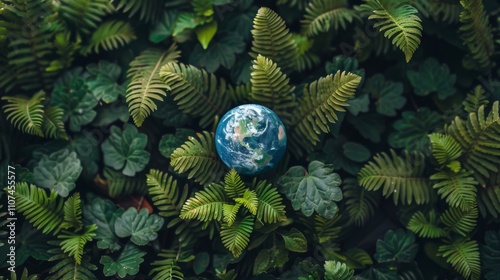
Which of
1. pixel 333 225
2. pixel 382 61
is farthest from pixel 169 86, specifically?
pixel 382 61

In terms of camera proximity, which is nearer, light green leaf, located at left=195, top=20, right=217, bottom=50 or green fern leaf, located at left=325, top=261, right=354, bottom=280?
green fern leaf, located at left=325, top=261, right=354, bottom=280

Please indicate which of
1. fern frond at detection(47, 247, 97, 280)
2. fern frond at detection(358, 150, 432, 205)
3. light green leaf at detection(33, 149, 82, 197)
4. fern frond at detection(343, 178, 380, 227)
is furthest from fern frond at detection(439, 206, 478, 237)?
light green leaf at detection(33, 149, 82, 197)

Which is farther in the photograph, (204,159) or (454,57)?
(454,57)

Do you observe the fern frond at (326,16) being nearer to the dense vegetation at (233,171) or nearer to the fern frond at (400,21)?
the dense vegetation at (233,171)

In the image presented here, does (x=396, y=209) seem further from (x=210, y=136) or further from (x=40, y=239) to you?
(x=40, y=239)

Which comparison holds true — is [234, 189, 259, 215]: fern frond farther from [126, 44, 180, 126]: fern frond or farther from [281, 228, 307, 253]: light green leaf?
[126, 44, 180, 126]: fern frond

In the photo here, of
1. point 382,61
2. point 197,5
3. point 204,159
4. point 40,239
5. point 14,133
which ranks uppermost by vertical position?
point 197,5

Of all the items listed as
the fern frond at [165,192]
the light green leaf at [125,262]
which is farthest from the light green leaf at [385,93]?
the light green leaf at [125,262]
